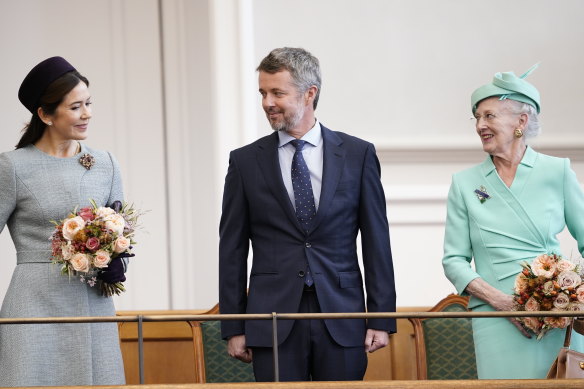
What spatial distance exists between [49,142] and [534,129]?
185 centimetres

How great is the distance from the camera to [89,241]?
394 cm

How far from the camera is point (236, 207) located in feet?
13.5

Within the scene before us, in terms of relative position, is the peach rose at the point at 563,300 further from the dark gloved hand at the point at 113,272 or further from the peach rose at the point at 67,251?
the peach rose at the point at 67,251

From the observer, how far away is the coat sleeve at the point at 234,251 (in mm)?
4070

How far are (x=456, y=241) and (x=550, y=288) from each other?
0.49 metres

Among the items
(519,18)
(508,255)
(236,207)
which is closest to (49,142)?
(236,207)

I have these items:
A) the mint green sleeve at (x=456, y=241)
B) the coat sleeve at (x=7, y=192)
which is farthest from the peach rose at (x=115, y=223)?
the mint green sleeve at (x=456, y=241)

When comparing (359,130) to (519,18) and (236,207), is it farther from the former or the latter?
(236,207)

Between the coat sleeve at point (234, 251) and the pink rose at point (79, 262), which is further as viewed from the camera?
the coat sleeve at point (234, 251)

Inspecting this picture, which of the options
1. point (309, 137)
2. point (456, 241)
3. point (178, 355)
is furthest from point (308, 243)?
point (178, 355)

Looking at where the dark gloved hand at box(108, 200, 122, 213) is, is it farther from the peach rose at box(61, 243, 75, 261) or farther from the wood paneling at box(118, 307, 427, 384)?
the wood paneling at box(118, 307, 427, 384)

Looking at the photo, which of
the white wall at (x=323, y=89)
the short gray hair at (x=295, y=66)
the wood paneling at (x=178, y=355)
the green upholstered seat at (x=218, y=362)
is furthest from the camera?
the white wall at (x=323, y=89)

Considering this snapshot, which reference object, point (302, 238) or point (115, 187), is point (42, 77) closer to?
point (115, 187)

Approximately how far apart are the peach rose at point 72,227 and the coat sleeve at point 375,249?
39.5 inches
